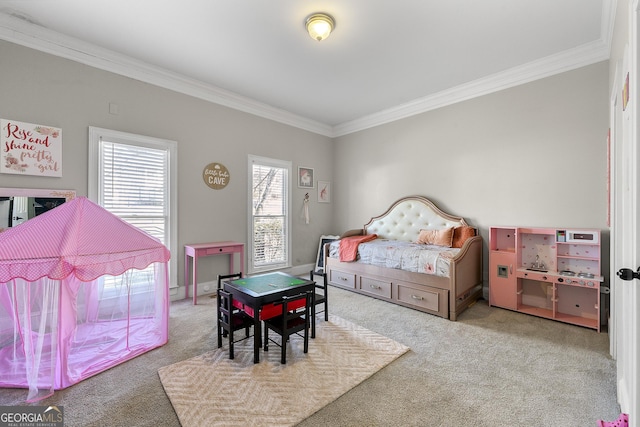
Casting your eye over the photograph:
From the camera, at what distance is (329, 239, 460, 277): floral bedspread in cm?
329

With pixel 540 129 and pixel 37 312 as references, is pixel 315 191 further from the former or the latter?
pixel 37 312

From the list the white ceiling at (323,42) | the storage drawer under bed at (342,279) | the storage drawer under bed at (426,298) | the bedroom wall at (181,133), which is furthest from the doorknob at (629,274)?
the bedroom wall at (181,133)

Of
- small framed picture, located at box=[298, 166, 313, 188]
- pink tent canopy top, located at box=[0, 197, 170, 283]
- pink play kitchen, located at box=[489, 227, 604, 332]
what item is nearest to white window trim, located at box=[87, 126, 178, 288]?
pink tent canopy top, located at box=[0, 197, 170, 283]

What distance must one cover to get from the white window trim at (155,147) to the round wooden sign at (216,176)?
43 cm

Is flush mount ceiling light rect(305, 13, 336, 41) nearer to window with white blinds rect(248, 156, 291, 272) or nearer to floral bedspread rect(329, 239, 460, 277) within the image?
window with white blinds rect(248, 156, 291, 272)

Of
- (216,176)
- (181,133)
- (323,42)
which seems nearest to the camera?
(323,42)

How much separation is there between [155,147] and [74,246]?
1946 millimetres

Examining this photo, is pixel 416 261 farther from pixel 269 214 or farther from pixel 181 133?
pixel 181 133

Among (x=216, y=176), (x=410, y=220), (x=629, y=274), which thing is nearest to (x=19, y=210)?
(x=216, y=176)

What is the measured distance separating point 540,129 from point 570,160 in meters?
0.50

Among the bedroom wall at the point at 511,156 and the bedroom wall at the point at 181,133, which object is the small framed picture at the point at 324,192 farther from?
the bedroom wall at the point at 511,156

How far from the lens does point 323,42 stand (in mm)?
2963

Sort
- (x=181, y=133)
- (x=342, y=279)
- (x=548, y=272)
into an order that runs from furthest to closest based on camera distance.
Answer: (x=342, y=279)
(x=181, y=133)
(x=548, y=272)

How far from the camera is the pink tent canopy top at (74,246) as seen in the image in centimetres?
187
